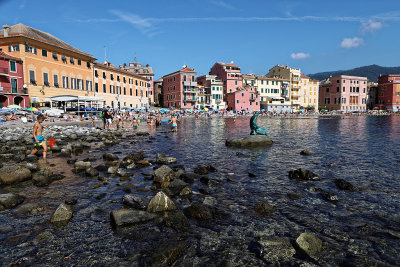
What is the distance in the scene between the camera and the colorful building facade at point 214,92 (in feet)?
258

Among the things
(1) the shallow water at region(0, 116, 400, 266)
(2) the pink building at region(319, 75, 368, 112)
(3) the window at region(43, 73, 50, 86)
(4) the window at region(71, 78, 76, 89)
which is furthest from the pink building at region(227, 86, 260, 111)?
(1) the shallow water at region(0, 116, 400, 266)

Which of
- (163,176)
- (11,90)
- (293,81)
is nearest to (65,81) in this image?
(11,90)

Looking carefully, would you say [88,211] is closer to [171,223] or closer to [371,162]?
[171,223]

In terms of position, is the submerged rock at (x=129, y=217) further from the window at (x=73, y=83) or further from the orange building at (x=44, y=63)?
the window at (x=73, y=83)

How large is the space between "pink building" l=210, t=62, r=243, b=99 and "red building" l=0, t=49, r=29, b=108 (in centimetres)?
5606

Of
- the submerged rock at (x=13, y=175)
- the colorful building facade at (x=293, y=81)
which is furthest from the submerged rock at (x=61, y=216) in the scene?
the colorful building facade at (x=293, y=81)

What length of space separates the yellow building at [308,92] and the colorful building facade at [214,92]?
35044 mm

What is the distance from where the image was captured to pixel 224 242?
14.8ft

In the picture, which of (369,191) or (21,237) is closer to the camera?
(21,237)

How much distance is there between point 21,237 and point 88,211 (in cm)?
136

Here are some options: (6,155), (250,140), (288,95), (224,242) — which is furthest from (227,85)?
(224,242)

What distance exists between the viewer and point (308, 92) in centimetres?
9744

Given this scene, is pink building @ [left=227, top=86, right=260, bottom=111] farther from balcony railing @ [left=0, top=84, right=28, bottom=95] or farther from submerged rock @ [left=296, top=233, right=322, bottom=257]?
submerged rock @ [left=296, top=233, right=322, bottom=257]

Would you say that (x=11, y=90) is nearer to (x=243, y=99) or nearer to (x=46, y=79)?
(x=46, y=79)
